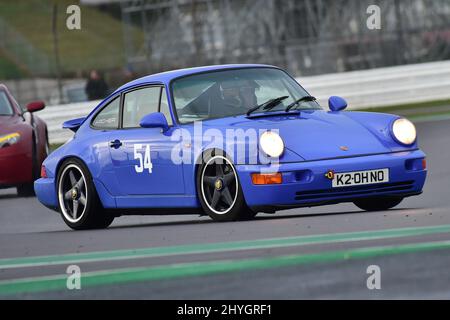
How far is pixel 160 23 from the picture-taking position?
4600cm

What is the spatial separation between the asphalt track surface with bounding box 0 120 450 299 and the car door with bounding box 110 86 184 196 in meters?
0.33

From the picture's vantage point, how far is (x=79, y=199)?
10.5 metres

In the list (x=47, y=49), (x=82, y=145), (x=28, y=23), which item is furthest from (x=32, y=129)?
(x=28, y=23)

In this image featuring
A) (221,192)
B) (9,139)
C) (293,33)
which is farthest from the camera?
(293,33)

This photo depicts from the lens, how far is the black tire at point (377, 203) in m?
9.76

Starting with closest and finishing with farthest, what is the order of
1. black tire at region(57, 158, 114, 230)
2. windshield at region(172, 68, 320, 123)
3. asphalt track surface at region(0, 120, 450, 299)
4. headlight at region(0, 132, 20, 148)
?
asphalt track surface at region(0, 120, 450, 299) → windshield at region(172, 68, 320, 123) → black tire at region(57, 158, 114, 230) → headlight at region(0, 132, 20, 148)

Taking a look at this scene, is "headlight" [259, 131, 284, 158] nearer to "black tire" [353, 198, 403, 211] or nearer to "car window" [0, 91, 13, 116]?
"black tire" [353, 198, 403, 211]

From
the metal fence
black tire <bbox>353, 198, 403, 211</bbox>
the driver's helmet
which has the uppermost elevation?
the metal fence

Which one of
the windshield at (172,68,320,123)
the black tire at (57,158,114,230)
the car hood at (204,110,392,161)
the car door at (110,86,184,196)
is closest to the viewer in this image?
the car hood at (204,110,392,161)

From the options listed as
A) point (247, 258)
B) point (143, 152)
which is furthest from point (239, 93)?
point (247, 258)

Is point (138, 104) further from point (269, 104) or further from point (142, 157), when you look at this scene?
point (269, 104)

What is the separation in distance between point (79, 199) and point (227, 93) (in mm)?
1640

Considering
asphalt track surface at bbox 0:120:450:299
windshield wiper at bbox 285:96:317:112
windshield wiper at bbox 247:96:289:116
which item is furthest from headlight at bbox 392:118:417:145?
windshield wiper at bbox 247:96:289:116

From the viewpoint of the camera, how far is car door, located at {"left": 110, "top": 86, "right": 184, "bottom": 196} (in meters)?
9.55
